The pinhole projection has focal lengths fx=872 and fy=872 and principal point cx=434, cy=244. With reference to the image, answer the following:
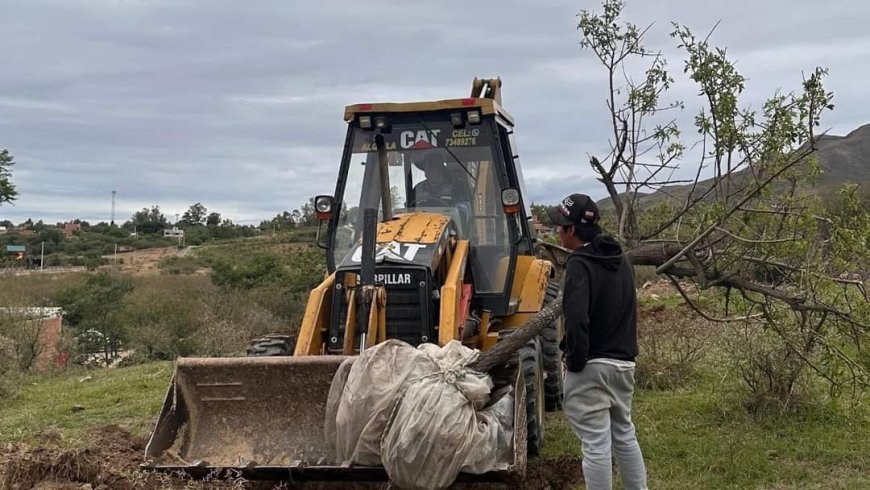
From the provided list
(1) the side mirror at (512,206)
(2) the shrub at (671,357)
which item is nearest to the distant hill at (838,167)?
(1) the side mirror at (512,206)

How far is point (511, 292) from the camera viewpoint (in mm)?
7289

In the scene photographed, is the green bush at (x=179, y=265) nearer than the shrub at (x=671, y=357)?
No

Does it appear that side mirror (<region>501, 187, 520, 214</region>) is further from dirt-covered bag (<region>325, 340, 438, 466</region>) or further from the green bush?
the green bush

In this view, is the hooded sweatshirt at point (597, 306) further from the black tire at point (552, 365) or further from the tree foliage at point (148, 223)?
the tree foliage at point (148, 223)

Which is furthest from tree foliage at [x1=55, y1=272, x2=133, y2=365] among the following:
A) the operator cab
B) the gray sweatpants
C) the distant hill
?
the gray sweatpants

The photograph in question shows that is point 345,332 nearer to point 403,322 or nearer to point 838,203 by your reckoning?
point 403,322

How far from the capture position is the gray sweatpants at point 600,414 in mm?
4777

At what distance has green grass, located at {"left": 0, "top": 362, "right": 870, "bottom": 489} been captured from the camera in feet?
20.0

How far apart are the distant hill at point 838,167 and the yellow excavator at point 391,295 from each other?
106 centimetres

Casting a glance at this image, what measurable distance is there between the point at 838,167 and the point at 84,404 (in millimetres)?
28449

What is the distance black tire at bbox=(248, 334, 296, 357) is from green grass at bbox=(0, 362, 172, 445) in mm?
1570

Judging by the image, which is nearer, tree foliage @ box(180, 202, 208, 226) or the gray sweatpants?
the gray sweatpants

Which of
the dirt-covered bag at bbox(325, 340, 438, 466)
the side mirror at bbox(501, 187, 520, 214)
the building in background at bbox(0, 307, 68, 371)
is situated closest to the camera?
the dirt-covered bag at bbox(325, 340, 438, 466)

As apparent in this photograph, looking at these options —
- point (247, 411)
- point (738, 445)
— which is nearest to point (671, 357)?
point (738, 445)
